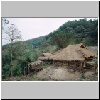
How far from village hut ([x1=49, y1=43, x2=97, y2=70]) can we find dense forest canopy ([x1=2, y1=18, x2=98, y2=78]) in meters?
0.13

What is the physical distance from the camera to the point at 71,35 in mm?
7359

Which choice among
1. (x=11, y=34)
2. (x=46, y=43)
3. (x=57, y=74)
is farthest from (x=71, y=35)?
(x=11, y=34)

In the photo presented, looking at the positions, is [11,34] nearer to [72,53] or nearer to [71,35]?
[71,35]

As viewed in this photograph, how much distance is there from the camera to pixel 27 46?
7363mm

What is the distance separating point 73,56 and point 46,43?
2.66ft

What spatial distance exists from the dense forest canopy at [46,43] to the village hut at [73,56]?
0.44ft

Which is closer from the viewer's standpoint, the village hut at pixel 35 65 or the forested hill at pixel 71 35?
the forested hill at pixel 71 35

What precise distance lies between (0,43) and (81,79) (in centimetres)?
231

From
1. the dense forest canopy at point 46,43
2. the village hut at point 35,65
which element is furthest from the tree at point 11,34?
the village hut at point 35,65

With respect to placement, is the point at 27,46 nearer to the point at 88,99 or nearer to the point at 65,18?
the point at 65,18

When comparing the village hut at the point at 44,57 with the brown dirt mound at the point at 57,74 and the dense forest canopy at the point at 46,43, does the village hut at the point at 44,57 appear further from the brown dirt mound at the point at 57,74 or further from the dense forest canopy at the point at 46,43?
the brown dirt mound at the point at 57,74

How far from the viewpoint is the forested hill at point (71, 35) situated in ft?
23.7

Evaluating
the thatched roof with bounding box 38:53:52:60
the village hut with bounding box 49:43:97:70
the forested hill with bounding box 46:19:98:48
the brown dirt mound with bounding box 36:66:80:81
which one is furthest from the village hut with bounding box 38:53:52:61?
the forested hill with bounding box 46:19:98:48

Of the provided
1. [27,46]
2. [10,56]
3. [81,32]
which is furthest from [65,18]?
[10,56]
